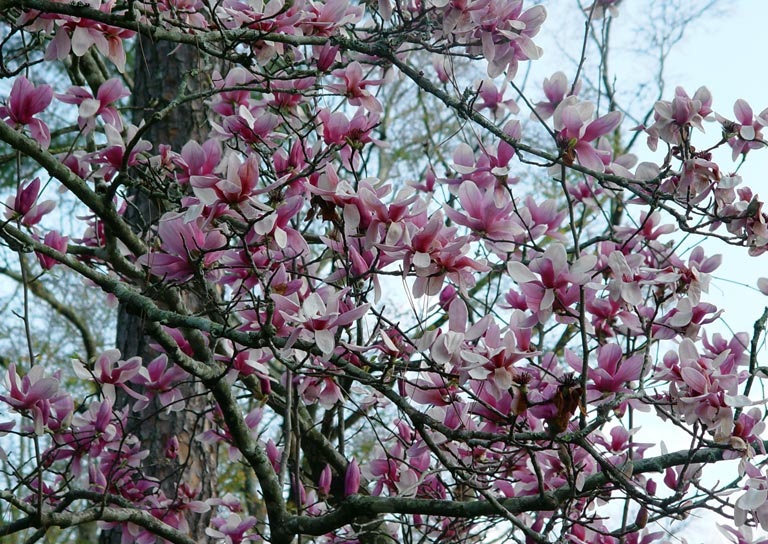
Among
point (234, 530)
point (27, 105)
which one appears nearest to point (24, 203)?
point (27, 105)

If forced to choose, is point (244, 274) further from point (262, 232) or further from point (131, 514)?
point (131, 514)

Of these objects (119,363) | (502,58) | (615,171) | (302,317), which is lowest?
(302,317)

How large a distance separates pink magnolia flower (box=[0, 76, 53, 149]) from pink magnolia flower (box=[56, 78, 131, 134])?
0.28 feet

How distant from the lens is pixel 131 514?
2.05 meters

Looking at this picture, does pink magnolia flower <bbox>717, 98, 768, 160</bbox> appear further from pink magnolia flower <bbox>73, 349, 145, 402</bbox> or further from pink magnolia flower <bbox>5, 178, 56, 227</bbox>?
pink magnolia flower <bbox>5, 178, 56, 227</bbox>

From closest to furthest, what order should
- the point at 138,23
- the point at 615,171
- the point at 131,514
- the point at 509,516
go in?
the point at 509,516
the point at 138,23
the point at 615,171
the point at 131,514

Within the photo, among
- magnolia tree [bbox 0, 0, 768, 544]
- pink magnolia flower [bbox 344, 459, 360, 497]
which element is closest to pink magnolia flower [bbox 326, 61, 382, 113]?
magnolia tree [bbox 0, 0, 768, 544]

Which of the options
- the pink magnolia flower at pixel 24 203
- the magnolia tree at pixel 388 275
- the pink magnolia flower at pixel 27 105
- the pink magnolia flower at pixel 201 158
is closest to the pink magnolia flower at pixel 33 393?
the magnolia tree at pixel 388 275

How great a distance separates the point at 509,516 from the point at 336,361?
0.43 meters

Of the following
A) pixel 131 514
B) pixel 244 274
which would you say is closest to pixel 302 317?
pixel 244 274

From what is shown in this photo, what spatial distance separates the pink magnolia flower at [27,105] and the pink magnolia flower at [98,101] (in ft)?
0.28

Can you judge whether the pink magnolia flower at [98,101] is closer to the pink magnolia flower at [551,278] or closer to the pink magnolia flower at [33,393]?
the pink magnolia flower at [33,393]

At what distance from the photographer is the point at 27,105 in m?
1.88

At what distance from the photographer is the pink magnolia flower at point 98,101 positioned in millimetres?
1893
